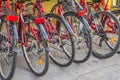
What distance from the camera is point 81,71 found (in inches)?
188

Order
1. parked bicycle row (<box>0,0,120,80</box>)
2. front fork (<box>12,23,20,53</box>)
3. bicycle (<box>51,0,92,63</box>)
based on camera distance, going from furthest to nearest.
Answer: bicycle (<box>51,0,92,63</box>)
parked bicycle row (<box>0,0,120,80</box>)
front fork (<box>12,23,20,53</box>)

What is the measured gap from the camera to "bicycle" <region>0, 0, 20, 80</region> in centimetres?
394

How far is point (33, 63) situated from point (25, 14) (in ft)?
2.64

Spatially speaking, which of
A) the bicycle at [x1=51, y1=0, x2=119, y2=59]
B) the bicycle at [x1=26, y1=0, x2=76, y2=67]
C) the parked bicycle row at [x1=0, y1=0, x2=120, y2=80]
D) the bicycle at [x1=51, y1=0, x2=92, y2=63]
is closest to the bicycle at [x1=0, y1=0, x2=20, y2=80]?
the parked bicycle row at [x1=0, y1=0, x2=120, y2=80]

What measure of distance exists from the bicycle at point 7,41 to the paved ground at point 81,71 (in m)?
0.21

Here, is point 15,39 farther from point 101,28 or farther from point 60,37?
point 101,28

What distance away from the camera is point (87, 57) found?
4.90 m

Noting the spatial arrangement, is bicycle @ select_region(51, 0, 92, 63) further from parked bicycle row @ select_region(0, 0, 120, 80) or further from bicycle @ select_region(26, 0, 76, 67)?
bicycle @ select_region(26, 0, 76, 67)

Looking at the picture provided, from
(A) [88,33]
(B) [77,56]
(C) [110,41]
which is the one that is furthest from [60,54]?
(C) [110,41]

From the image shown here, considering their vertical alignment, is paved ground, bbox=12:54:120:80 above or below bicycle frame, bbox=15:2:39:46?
below

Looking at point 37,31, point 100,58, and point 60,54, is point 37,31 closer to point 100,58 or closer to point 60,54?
point 60,54

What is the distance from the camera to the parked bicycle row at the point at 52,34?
4.16 metres

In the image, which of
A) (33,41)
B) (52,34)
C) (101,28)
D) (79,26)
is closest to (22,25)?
(33,41)

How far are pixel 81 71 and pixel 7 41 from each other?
133 centimetres
